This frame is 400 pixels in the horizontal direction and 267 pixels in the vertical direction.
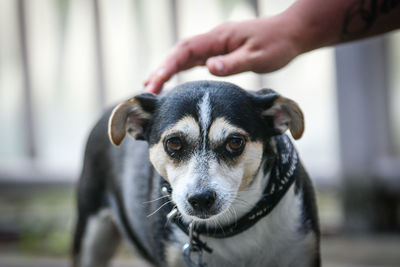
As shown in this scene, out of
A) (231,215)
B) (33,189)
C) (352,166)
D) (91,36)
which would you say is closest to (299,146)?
(352,166)

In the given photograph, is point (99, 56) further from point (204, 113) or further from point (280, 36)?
point (204, 113)

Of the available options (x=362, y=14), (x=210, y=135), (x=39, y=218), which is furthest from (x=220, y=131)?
(x=39, y=218)

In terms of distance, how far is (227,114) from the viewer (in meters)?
1.91

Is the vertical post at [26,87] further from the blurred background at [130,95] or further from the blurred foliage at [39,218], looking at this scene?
the blurred foliage at [39,218]

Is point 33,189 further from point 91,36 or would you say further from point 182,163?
point 182,163

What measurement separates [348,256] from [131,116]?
99.0 inches

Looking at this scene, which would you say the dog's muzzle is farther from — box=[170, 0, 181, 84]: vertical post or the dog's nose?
box=[170, 0, 181, 84]: vertical post

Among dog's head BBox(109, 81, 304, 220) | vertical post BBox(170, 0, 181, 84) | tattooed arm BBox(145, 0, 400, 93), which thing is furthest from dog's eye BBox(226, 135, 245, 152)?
vertical post BBox(170, 0, 181, 84)

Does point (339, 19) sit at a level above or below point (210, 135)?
above

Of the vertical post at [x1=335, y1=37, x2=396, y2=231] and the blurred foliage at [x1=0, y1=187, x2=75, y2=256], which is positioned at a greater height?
the vertical post at [x1=335, y1=37, x2=396, y2=231]

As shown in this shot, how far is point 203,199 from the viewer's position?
70.7 inches

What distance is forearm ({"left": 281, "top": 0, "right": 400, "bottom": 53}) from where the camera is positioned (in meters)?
2.06

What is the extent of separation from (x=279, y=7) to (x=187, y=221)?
244cm

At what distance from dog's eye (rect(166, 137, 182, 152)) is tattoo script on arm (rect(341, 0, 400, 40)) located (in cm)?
76
